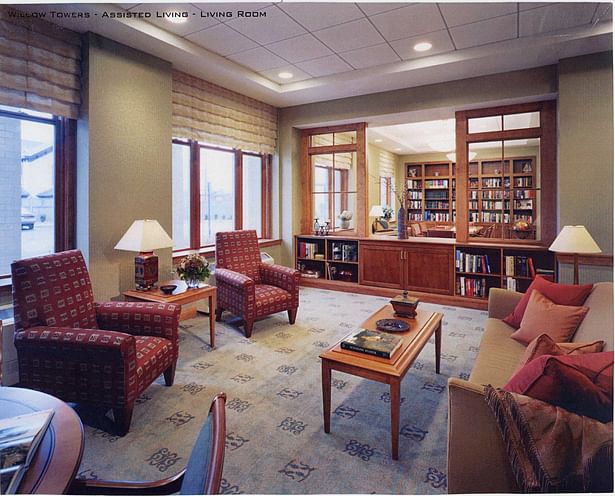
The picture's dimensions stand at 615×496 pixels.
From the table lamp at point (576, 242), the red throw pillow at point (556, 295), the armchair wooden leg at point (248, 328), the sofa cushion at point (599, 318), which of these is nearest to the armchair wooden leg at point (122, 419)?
the armchair wooden leg at point (248, 328)

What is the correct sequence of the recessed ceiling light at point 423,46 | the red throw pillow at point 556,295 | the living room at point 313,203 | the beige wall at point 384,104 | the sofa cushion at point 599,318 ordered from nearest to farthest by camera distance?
the sofa cushion at point 599,318 → the living room at point 313,203 → the red throw pillow at point 556,295 → the recessed ceiling light at point 423,46 → the beige wall at point 384,104

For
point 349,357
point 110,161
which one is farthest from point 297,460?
point 110,161

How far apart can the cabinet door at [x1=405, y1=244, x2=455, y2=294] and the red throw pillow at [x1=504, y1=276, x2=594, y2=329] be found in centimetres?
210

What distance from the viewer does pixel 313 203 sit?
19.1ft

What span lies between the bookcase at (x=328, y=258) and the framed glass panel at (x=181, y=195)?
182 cm

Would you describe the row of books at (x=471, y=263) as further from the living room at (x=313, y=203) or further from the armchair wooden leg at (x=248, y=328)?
the armchair wooden leg at (x=248, y=328)

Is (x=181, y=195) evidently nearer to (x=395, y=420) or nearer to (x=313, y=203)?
(x=313, y=203)

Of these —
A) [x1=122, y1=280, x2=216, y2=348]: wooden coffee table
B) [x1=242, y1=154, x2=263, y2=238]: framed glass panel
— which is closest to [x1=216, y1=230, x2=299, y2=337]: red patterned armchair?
A: [x1=122, y1=280, x2=216, y2=348]: wooden coffee table

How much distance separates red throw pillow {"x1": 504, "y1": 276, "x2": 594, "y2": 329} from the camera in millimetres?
2203

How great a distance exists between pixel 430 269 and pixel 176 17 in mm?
3779

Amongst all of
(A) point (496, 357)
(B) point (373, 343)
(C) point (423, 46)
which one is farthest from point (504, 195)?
(B) point (373, 343)

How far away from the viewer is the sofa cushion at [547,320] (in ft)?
6.73

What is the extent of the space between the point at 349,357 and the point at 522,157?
13.8 ft

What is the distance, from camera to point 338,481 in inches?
65.2
